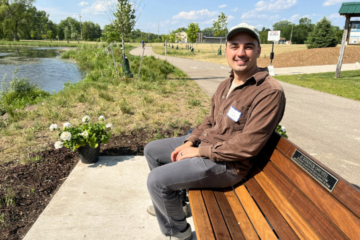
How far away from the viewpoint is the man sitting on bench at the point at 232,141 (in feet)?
5.69

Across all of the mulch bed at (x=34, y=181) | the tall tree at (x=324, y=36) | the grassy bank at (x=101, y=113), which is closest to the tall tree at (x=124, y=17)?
the grassy bank at (x=101, y=113)

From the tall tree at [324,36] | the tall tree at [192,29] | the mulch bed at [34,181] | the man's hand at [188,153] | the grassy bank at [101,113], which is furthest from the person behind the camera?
the tall tree at [192,29]

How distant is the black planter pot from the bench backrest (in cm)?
206

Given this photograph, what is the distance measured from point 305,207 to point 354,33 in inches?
501

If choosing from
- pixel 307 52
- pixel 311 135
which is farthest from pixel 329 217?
pixel 307 52

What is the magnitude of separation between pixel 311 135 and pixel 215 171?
12.4 ft

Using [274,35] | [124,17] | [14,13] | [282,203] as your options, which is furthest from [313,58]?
→ [14,13]

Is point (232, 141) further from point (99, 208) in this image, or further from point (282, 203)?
point (99, 208)

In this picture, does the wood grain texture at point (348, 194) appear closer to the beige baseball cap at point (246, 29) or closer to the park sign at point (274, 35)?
the beige baseball cap at point (246, 29)

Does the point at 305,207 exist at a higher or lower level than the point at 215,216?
higher

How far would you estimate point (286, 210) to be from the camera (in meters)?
1.56

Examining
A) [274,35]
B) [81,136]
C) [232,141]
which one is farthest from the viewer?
[274,35]

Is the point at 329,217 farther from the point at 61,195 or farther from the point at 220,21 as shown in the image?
the point at 220,21

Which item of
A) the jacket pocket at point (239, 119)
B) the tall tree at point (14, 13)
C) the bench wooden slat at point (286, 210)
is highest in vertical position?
the tall tree at point (14, 13)
